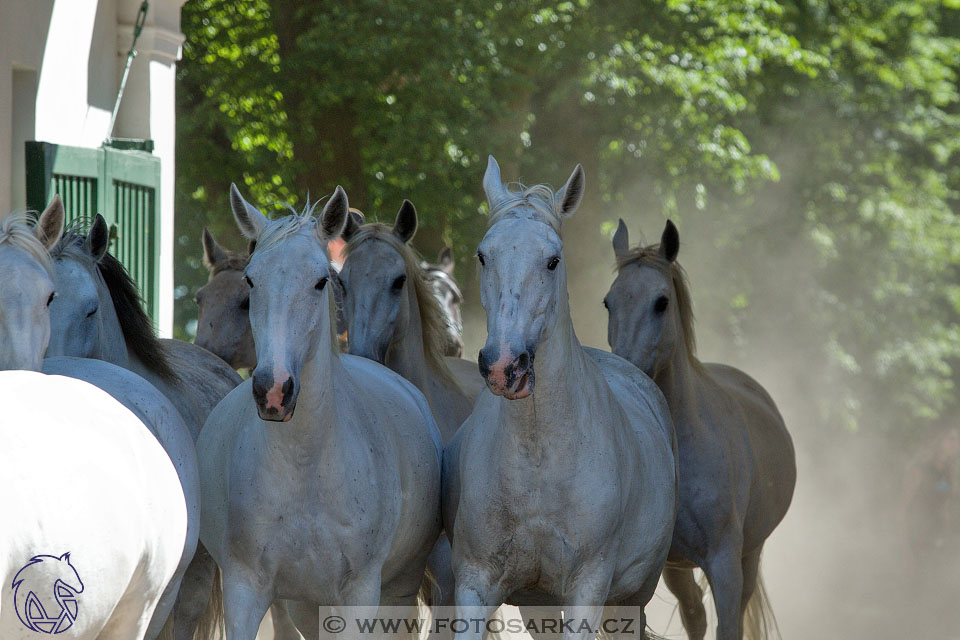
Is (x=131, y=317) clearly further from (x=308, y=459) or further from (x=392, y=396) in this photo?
(x=308, y=459)

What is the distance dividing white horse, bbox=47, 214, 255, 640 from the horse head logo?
1.52 metres

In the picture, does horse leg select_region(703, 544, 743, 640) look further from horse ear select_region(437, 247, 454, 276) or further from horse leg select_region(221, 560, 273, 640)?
horse ear select_region(437, 247, 454, 276)

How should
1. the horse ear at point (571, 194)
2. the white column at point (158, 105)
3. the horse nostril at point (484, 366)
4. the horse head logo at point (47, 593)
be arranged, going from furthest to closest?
the white column at point (158, 105) < the horse ear at point (571, 194) < the horse nostril at point (484, 366) < the horse head logo at point (47, 593)

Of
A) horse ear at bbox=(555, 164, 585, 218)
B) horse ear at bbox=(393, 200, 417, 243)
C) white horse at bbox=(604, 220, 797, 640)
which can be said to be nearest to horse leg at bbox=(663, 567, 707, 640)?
white horse at bbox=(604, 220, 797, 640)

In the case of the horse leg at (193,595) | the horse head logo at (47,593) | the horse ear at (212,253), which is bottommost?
the horse leg at (193,595)

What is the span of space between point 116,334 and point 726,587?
2.68 metres

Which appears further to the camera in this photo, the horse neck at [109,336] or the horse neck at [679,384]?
the horse neck at [679,384]

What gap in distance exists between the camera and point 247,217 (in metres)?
4.02

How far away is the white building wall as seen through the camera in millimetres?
6219

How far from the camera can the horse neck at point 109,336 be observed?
176 inches

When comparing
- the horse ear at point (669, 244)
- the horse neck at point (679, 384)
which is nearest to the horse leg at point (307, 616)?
the horse neck at point (679, 384)

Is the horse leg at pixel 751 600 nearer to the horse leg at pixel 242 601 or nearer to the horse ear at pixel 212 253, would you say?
the horse leg at pixel 242 601

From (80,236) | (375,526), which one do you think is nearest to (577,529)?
(375,526)

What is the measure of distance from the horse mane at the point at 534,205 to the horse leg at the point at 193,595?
6.19 ft
